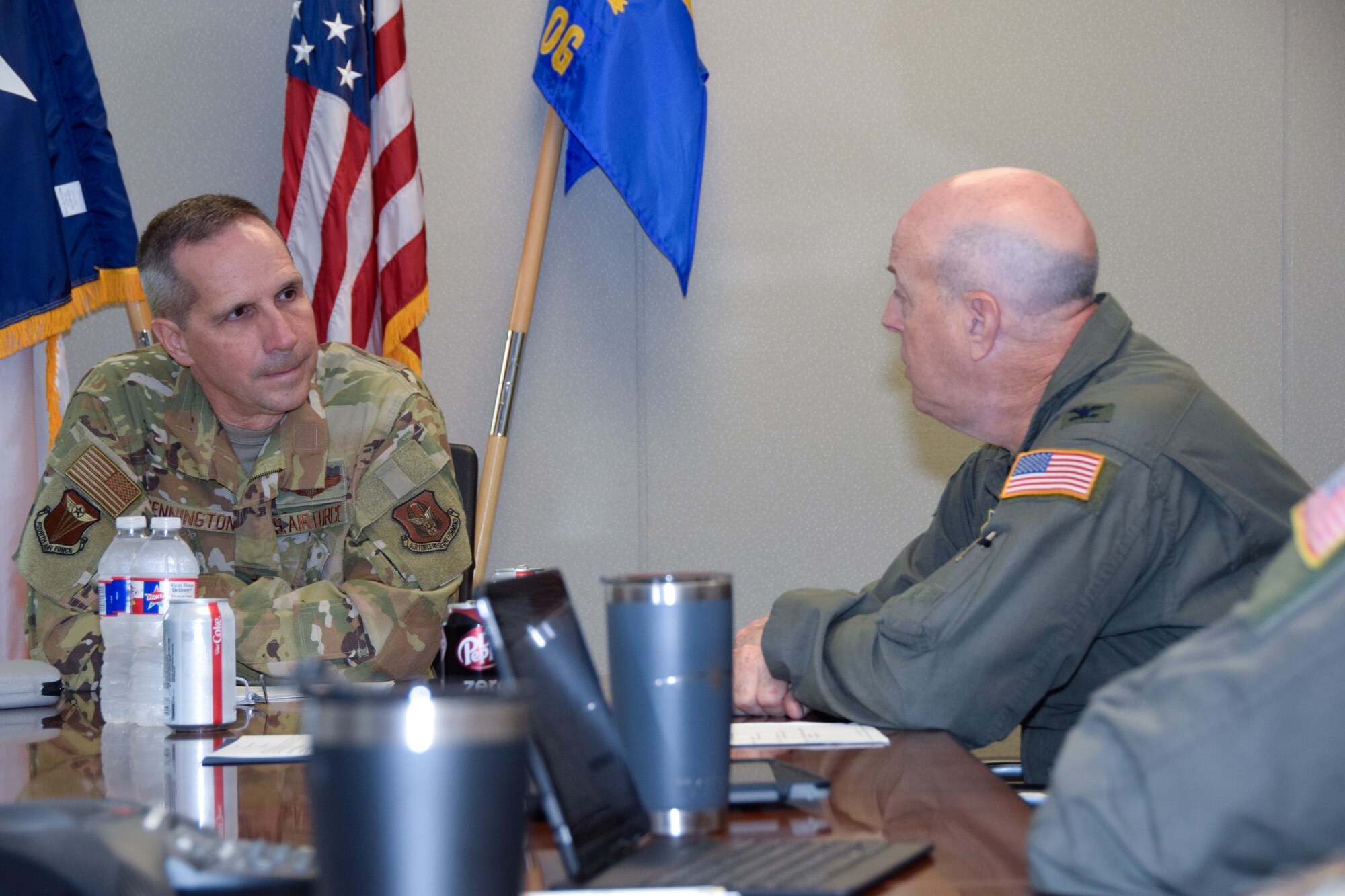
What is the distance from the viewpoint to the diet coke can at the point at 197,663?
51.3 inches

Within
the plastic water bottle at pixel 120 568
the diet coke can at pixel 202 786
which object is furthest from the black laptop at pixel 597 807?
the plastic water bottle at pixel 120 568

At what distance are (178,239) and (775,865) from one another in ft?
6.43

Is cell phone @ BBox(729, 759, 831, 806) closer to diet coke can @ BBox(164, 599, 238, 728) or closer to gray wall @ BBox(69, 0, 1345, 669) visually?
diet coke can @ BBox(164, 599, 238, 728)

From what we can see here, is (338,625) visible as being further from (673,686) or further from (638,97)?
(638,97)

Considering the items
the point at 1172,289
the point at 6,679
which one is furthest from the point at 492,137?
the point at 6,679

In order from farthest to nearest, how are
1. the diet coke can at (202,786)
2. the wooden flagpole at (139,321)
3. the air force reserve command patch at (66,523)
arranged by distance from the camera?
the wooden flagpole at (139,321) → the air force reserve command patch at (66,523) → the diet coke can at (202,786)

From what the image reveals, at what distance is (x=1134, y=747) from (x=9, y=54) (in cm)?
309

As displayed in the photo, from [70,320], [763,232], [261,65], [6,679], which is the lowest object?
[6,679]

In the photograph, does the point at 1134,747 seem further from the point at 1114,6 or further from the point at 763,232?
the point at 1114,6

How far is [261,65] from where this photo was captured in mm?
3574

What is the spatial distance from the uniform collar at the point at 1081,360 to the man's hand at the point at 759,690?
1.56 ft

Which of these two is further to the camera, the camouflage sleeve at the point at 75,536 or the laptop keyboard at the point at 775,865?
the camouflage sleeve at the point at 75,536

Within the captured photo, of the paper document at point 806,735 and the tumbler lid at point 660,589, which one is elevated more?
the tumbler lid at point 660,589

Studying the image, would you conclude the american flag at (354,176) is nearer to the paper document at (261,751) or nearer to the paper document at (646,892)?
the paper document at (261,751)
